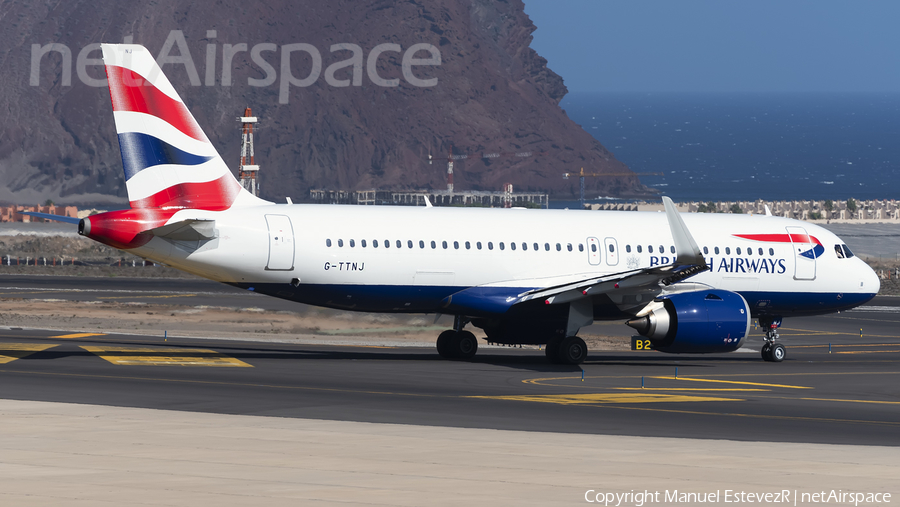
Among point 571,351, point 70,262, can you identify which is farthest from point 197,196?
point 70,262

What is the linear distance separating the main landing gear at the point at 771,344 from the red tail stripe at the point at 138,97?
18.3 m

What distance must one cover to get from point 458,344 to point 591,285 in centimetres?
494

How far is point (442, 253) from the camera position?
3141 centimetres

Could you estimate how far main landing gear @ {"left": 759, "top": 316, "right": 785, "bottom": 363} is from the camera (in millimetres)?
35125

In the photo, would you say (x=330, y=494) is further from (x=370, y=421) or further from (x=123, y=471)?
(x=370, y=421)

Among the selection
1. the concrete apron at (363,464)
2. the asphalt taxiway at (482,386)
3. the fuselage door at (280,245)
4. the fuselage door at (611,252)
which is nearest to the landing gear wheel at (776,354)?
the asphalt taxiway at (482,386)

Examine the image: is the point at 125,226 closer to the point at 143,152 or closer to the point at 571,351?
the point at 143,152

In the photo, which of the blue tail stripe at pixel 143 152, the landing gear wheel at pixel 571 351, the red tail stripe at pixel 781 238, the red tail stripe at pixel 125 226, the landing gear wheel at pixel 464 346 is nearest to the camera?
the red tail stripe at pixel 125 226

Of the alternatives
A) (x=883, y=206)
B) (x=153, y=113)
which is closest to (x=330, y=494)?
(x=153, y=113)

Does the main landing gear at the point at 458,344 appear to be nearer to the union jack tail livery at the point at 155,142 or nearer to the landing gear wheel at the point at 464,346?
the landing gear wheel at the point at 464,346

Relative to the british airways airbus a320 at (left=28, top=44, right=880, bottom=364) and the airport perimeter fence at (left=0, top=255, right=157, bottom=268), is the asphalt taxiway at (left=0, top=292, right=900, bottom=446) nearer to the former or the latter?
the british airways airbus a320 at (left=28, top=44, right=880, bottom=364)

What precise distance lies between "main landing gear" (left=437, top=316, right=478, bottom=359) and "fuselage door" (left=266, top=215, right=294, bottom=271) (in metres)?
5.74

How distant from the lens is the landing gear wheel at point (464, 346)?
33250 mm

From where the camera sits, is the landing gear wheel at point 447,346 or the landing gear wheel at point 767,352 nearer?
the landing gear wheel at point 447,346
